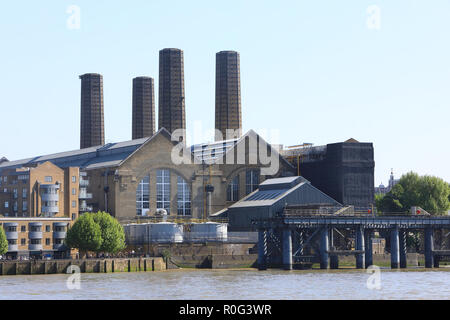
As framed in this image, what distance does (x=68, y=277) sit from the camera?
11269cm

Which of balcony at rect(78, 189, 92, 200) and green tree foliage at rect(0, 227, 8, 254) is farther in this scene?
balcony at rect(78, 189, 92, 200)

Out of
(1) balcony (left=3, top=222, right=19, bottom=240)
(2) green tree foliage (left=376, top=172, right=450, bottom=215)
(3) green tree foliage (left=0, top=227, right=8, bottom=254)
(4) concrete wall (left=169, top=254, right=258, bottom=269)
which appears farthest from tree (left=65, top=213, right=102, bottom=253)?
(2) green tree foliage (left=376, top=172, right=450, bottom=215)

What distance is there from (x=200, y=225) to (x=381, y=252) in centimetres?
3128

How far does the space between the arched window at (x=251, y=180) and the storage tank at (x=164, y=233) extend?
26.1 metres

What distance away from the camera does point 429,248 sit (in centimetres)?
13338

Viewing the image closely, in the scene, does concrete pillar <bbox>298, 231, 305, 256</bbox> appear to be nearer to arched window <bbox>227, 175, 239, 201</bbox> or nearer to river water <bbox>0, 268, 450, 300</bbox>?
river water <bbox>0, 268, 450, 300</bbox>

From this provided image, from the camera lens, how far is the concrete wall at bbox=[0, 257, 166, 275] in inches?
4695

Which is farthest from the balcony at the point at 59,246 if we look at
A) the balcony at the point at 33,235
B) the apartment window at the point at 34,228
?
the apartment window at the point at 34,228

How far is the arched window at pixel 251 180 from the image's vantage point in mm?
167125

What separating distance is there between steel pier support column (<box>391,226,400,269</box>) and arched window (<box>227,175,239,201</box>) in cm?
4053

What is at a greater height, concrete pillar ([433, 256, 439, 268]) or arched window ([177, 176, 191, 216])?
arched window ([177, 176, 191, 216])

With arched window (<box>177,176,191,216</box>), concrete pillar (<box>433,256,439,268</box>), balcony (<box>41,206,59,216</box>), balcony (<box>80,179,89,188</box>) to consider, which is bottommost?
concrete pillar (<box>433,256,439,268</box>)
